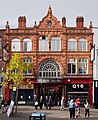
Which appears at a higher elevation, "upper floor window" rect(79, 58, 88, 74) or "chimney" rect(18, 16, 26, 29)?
"chimney" rect(18, 16, 26, 29)

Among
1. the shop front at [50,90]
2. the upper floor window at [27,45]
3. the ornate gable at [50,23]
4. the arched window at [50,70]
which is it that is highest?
the ornate gable at [50,23]

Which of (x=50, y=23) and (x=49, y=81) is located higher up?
(x=50, y=23)

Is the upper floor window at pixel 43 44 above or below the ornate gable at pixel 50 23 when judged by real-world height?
below

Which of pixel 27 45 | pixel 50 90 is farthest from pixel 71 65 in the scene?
pixel 27 45

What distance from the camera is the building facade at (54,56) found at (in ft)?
185

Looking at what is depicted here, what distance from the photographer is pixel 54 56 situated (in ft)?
187

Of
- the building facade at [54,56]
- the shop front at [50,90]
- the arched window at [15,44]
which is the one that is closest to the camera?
the building facade at [54,56]

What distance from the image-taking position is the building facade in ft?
185

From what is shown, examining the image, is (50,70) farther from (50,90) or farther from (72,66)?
(72,66)

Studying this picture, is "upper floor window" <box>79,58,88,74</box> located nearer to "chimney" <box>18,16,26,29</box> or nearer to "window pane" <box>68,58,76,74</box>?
"window pane" <box>68,58,76,74</box>

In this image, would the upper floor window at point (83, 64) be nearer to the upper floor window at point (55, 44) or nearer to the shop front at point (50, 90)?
the upper floor window at point (55, 44)

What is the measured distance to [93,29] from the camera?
187ft

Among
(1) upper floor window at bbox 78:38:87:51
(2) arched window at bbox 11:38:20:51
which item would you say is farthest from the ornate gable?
(2) arched window at bbox 11:38:20:51

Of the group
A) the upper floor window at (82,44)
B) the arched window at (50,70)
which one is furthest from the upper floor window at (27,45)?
the upper floor window at (82,44)
